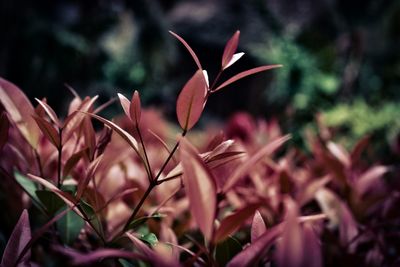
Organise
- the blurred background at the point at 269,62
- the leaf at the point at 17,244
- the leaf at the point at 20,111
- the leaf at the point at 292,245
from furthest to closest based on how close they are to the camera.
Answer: the blurred background at the point at 269,62 < the leaf at the point at 20,111 < the leaf at the point at 17,244 < the leaf at the point at 292,245

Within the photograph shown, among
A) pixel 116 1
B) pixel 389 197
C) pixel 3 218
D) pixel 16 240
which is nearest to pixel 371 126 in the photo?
pixel 389 197

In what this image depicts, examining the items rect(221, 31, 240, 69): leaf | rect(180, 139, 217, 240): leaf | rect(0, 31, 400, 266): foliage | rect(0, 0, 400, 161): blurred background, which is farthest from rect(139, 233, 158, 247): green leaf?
rect(0, 0, 400, 161): blurred background

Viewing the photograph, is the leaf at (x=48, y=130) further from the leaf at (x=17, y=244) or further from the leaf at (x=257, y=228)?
the leaf at (x=257, y=228)

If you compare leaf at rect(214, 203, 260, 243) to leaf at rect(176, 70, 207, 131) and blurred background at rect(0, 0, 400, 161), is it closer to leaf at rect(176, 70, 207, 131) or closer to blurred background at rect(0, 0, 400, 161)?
leaf at rect(176, 70, 207, 131)

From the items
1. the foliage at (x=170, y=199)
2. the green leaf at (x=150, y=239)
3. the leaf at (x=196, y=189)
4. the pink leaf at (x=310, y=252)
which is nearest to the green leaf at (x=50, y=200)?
the foliage at (x=170, y=199)

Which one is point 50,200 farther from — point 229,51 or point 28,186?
point 229,51

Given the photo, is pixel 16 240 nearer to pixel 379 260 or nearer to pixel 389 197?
pixel 379 260
